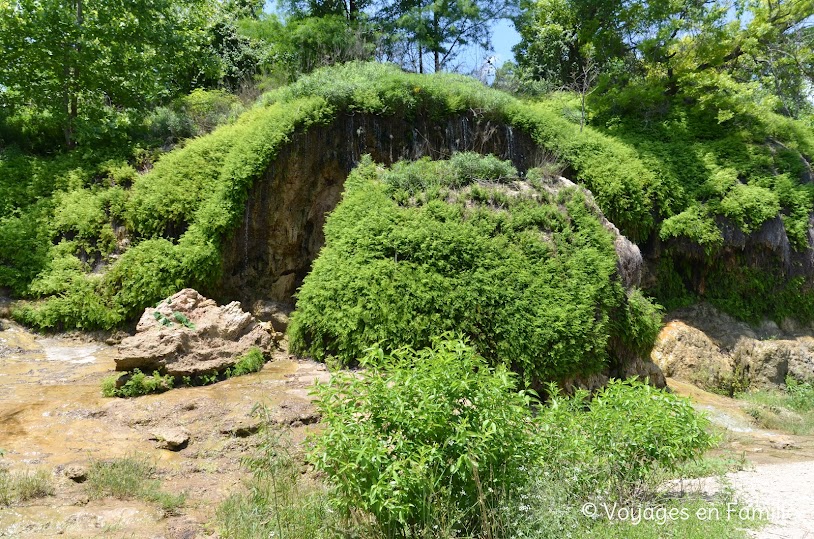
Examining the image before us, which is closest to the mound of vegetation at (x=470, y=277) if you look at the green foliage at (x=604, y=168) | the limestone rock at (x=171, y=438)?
the limestone rock at (x=171, y=438)

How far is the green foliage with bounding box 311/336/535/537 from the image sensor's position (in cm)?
397

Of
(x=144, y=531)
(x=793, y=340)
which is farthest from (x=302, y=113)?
(x=793, y=340)

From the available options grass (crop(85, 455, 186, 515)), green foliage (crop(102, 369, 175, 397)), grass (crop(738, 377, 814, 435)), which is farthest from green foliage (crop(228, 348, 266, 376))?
grass (crop(738, 377, 814, 435))

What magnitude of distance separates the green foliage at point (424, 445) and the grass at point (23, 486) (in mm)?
2712

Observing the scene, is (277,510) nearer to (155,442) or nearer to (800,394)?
(155,442)

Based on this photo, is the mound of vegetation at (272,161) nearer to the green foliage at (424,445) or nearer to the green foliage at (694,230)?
the green foliage at (694,230)

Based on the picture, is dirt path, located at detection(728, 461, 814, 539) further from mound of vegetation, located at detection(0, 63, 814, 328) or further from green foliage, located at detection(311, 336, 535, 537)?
mound of vegetation, located at detection(0, 63, 814, 328)

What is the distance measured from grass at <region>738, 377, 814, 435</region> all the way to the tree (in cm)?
1484

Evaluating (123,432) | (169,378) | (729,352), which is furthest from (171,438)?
(729,352)

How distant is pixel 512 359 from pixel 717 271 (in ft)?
26.0

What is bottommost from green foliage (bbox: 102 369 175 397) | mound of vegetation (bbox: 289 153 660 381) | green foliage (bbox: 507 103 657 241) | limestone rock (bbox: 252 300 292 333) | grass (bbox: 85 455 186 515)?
grass (bbox: 85 455 186 515)

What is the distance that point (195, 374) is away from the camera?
8.48 meters

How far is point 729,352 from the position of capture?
13617 millimetres

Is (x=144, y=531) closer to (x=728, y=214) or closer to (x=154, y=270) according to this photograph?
(x=154, y=270)
